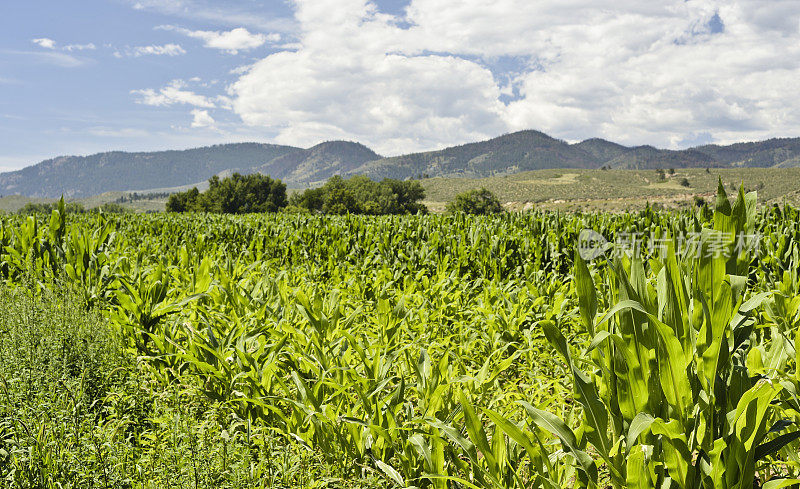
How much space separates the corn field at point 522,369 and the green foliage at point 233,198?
69.7 m

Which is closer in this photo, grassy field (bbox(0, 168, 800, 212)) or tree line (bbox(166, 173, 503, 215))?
tree line (bbox(166, 173, 503, 215))

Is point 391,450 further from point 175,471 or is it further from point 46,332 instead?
point 46,332

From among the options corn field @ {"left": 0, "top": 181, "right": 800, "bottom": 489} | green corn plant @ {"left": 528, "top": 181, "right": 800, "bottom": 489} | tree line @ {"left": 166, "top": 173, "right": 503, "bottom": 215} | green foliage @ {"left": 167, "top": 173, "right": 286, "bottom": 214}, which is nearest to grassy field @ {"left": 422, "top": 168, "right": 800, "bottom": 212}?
tree line @ {"left": 166, "top": 173, "right": 503, "bottom": 215}

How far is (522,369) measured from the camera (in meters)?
3.81

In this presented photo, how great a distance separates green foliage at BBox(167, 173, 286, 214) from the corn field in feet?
229

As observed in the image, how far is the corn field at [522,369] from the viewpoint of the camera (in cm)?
168

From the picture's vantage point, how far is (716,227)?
1791 mm

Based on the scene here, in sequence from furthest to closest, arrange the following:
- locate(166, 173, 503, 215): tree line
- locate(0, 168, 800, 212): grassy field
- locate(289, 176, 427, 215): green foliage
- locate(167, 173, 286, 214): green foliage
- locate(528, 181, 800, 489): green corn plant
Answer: locate(0, 168, 800, 212): grassy field, locate(167, 173, 286, 214): green foliage, locate(166, 173, 503, 215): tree line, locate(289, 176, 427, 215): green foliage, locate(528, 181, 800, 489): green corn plant

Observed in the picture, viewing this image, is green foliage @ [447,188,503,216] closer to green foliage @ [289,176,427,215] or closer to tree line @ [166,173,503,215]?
tree line @ [166,173,503,215]

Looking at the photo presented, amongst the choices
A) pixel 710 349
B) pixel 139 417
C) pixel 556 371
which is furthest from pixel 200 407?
pixel 710 349

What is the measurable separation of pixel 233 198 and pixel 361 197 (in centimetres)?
2293

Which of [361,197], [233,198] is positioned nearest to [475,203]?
[361,197]

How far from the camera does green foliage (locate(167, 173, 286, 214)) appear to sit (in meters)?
73.4

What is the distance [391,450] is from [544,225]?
720 centimetres
